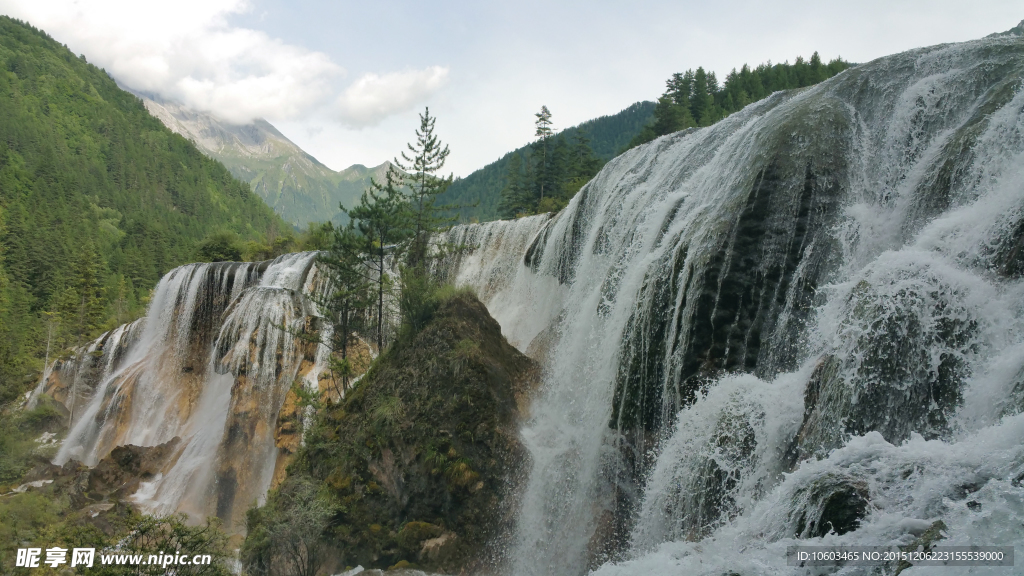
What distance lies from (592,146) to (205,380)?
11537cm

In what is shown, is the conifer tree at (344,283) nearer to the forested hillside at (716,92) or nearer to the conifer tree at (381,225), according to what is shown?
the conifer tree at (381,225)

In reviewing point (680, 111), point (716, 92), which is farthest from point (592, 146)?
point (680, 111)

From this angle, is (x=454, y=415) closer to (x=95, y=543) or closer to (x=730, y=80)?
(x=95, y=543)

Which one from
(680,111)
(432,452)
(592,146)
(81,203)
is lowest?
(432,452)

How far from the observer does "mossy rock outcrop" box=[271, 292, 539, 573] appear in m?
13.6

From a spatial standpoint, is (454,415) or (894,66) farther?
(454,415)

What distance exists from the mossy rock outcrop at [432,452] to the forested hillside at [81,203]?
120ft

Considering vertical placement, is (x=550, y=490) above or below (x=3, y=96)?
below

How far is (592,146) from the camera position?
434 ft

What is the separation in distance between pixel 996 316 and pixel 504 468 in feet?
35.3

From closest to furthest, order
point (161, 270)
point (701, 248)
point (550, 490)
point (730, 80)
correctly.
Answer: point (701, 248) → point (550, 490) → point (730, 80) → point (161, 270)

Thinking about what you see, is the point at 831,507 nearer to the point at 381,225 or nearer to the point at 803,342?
the point at 803,342

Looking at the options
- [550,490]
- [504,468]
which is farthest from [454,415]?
[550,490]

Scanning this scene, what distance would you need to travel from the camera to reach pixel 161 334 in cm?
3416
